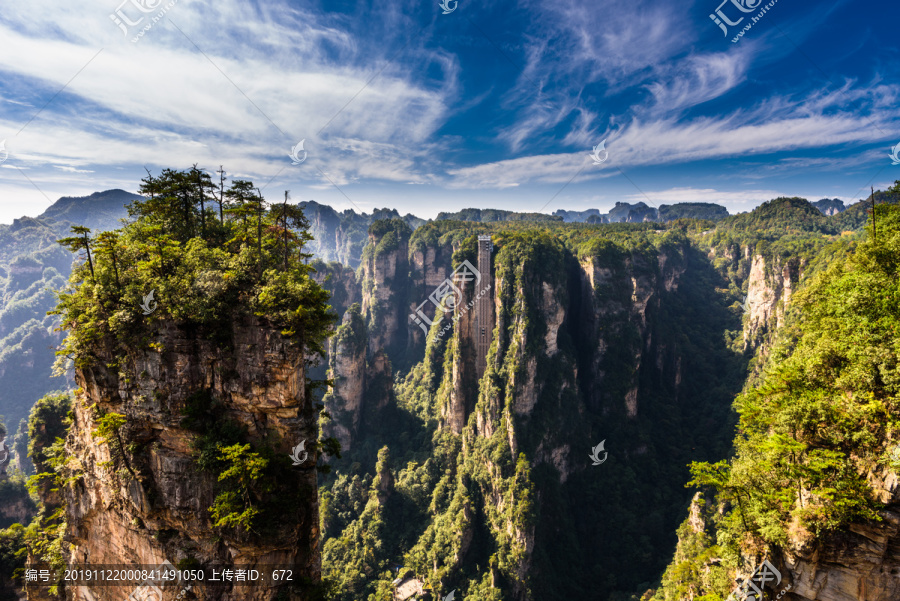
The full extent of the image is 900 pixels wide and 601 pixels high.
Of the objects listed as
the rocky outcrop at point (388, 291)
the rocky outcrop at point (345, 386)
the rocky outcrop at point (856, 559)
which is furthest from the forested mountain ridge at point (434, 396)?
the rocky outcrop at point (856, 559)

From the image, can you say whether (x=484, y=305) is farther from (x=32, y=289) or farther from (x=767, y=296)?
(x=32, y=289)

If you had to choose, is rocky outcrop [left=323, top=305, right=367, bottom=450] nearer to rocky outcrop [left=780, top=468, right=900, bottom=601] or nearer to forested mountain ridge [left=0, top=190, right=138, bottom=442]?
forested mountain ridge [left=0, top=190, right=138, bottom=442]

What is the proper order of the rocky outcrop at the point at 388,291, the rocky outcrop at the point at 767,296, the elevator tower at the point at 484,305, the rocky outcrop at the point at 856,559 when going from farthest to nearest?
the rocky outcrop at the point at 388,291 → the elevator tower at the point at 484,305 → the rocky outcrop at the point at 767,296 → the rocky outcrop at the point at 856,559

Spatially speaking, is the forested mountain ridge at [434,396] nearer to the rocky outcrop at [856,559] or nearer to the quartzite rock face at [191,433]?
the quartzite rock face at [191,433]

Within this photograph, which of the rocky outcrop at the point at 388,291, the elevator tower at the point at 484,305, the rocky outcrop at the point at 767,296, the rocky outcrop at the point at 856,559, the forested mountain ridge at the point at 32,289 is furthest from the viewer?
the rocky outcrop at the point at 388,291

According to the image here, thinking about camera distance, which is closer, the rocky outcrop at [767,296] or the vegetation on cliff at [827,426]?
the vegetation on cliff at [827,426]

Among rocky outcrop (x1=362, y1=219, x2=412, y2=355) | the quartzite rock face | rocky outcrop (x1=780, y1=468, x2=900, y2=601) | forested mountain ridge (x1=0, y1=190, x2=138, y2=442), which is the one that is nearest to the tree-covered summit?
the quartzite rock face

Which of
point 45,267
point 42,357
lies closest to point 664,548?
point 42,357

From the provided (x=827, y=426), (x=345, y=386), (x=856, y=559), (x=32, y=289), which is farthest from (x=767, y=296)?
(x=32, y=289)
